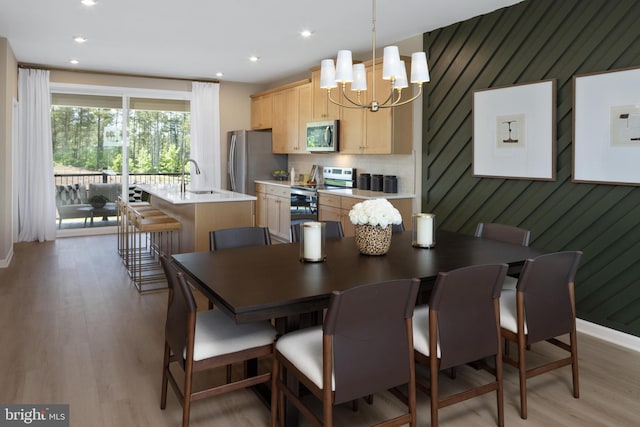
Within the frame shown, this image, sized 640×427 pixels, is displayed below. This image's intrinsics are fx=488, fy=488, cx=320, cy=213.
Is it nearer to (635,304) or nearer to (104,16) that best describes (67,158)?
(104,16)

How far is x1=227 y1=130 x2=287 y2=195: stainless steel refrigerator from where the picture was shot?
7.96 meters

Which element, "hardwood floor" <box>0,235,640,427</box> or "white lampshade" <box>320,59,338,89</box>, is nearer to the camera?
"hardwood floor" <box>0,235,640,427</box>

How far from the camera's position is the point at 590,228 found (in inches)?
146

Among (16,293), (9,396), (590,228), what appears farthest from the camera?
(16,293)

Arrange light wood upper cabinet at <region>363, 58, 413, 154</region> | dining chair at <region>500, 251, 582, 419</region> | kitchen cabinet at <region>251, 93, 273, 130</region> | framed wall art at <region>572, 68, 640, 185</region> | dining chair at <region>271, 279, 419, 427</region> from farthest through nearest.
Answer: kitchen cabinet at <region>251, 93, 273, 130</region> < light wood upper cabinet at <region>363, 58, 413, 154</region> < framed wall art at <region>572, 68, 640, 185</region> < dining chair at <region>500, 251, 582, 419</region> < dining chair at <region>271, 279, 419, 427</region>

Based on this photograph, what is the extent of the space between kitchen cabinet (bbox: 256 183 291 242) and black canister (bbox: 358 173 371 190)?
1.14m

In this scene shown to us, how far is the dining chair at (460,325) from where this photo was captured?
2.19 metres

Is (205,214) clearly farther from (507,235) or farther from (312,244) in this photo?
(507,235)

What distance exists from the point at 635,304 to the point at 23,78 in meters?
7.87

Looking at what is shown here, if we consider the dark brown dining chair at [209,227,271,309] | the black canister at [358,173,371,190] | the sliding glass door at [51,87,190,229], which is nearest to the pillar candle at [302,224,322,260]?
the dark brown dining chair at [209,227,271,309]

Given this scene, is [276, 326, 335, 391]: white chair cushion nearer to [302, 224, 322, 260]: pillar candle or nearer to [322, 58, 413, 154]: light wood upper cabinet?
[302, 224, 322, 260]: pillar candle

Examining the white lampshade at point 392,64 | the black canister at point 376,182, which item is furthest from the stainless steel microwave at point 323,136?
the white lampshade at point 392,64

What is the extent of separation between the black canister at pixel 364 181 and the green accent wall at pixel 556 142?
3.99 ft

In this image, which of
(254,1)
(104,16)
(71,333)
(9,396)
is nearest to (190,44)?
(104,16)
